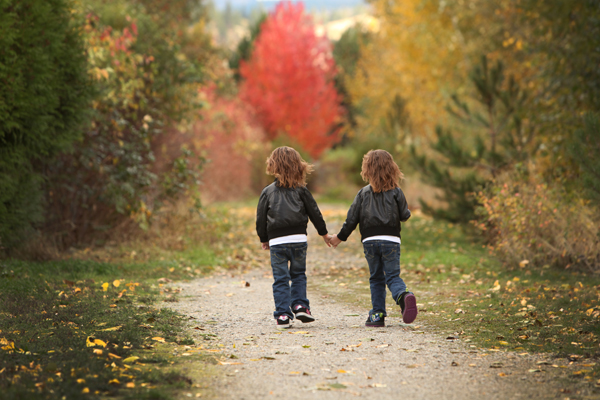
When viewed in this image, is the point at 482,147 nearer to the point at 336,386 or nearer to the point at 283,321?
the point at 283,321

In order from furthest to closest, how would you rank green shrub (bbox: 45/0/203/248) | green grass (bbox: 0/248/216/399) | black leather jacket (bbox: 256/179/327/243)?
green shrub (bbox: 45/0/203/248)
black leather jacket (bbox: 256/179/327/243)
green grass (bbox: 0/248/216/399)

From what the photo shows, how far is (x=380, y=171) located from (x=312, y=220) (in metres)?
0.80

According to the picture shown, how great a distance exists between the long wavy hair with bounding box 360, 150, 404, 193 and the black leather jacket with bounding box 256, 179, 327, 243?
1.96 ft

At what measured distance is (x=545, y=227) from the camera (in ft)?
30.3

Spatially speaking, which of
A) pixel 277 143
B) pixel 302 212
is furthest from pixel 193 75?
pixel 277 143

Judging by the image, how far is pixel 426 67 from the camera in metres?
23.6

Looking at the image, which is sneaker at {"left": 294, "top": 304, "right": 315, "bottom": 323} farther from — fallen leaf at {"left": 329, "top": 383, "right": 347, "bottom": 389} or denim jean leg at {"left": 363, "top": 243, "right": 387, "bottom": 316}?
fallen leaf at {"left": 329, "top": 383, "right": 347, "bottom": 389}

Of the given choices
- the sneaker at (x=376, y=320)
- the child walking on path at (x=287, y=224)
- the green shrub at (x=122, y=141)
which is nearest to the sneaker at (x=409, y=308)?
the sneaker at (x=376, y=320)

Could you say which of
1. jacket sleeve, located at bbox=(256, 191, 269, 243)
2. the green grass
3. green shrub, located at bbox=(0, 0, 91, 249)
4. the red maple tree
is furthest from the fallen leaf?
the red maple tree

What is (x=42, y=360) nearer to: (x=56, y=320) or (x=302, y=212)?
(x=56, y=320)

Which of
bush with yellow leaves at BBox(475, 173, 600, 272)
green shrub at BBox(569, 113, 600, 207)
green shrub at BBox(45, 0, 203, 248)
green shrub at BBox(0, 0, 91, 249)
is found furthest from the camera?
green shrub at BBox(45, 0, 203, 248)

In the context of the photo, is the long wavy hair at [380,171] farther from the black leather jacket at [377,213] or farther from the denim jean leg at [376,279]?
the denim jean leg at [376,279]

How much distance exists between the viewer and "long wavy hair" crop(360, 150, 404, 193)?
6.09m

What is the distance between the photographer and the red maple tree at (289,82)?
28516 mm
